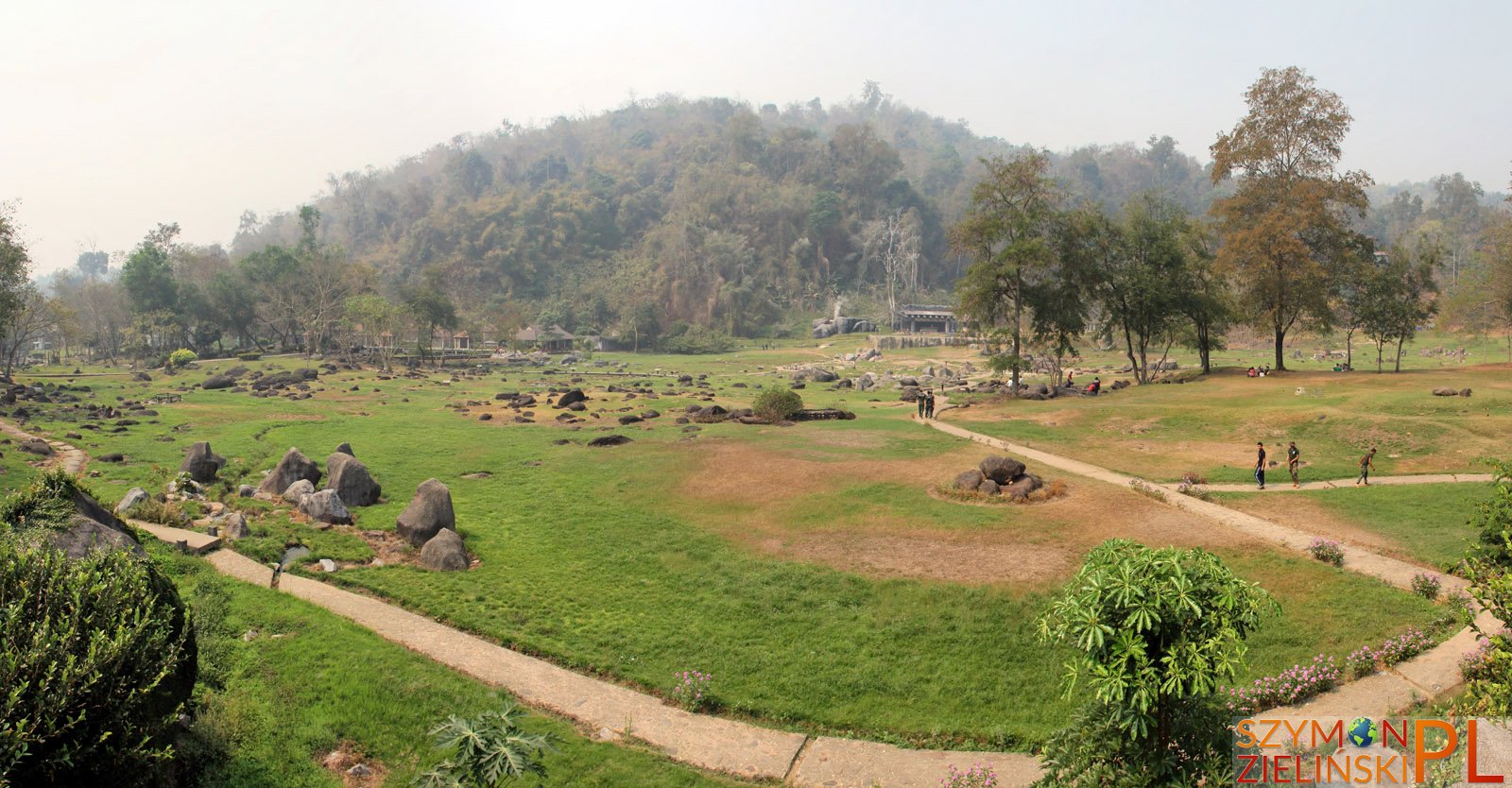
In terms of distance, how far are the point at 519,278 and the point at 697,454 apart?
120 meters

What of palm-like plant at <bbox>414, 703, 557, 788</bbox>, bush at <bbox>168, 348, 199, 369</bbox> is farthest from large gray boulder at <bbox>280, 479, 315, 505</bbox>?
bush at <bbox>168, 348, 199, 369</bbox>

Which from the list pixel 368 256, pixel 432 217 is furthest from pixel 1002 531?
pixel 368 256

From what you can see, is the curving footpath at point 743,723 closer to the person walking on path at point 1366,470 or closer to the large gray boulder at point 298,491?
the large gray boulder at point 298,491

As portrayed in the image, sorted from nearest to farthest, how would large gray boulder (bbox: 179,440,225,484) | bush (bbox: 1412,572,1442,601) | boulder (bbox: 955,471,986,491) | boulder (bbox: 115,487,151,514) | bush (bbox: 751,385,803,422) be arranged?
bush (bbox: 1412,572,1442,601), boulder (bbox: 115,487,151,514), boulder (bbox: 955,471,986,491), large gray boulder (bbox: 179,440,225,484), bush (bbox: 751,385,803,422)

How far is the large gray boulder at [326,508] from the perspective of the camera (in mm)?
20797

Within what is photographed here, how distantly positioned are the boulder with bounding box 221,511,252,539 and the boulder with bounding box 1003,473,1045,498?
64.9ft

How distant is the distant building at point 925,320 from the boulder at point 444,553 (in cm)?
9533

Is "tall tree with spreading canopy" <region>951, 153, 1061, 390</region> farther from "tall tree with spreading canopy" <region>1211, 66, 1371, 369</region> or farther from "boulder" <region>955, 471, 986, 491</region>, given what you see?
"boulder" <region>955, 471, 986, 491</region>

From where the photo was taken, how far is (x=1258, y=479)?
24.5m

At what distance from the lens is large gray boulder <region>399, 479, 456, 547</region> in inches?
766

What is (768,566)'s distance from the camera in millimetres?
17797

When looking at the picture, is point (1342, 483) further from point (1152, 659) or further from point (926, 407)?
point (1152, 659)

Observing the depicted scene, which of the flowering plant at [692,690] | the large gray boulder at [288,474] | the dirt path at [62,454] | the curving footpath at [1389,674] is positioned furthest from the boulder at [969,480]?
the dirt path at [62,454]

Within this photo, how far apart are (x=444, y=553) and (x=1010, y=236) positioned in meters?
41.3
